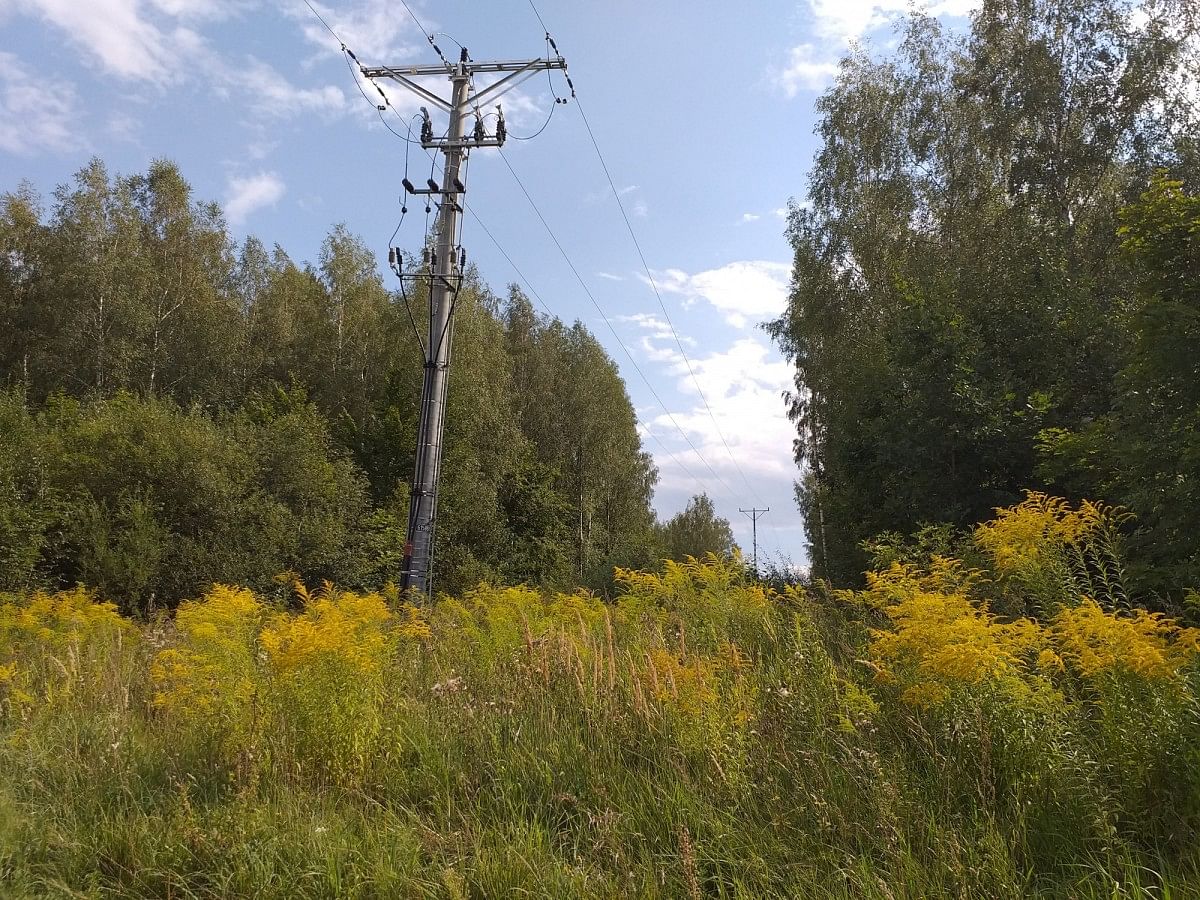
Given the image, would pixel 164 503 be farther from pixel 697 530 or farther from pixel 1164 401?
pixel 697 530

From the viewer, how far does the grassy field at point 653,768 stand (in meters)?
2.71

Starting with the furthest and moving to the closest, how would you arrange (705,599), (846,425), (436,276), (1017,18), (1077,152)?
(1017,18) < (1077,152) < (846,425) < (436,276) < (705,599)

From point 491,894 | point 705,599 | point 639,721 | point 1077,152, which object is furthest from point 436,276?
point 1077,152

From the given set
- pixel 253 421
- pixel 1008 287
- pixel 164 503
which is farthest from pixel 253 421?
pixel 1008 287

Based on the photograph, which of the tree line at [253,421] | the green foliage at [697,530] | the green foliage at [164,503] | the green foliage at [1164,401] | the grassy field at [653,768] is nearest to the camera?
the grassy field at [653,768]

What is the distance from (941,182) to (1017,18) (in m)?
3.82

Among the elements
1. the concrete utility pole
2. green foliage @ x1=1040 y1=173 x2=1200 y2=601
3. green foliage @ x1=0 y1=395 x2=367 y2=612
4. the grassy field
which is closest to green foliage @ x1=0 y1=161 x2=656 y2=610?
green foliage @ x1=0 y1=395 x2=367 y2=612

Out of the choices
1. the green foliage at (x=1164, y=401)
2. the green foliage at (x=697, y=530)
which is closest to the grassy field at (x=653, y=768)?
the green foliage at (x=1164, y=401)

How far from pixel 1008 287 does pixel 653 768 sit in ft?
42.3

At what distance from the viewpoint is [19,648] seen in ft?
24.5

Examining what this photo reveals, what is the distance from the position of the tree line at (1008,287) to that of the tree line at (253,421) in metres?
8.00

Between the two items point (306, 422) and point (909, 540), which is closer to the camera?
point (909, 540)

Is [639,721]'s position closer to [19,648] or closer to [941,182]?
[19,648]

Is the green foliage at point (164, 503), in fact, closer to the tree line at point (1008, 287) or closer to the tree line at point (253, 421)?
the tree line at point (253, 421)
